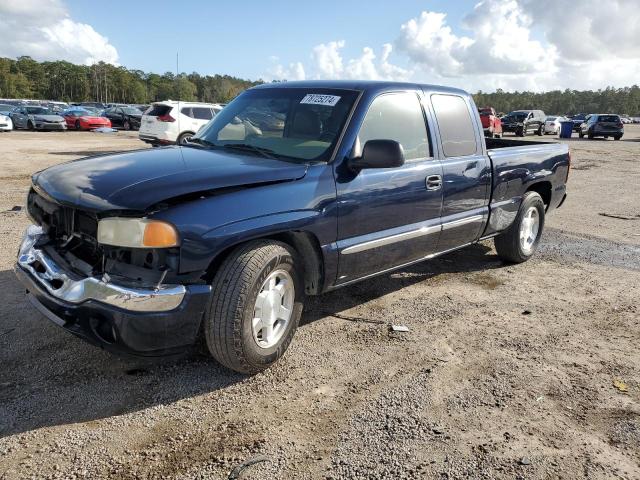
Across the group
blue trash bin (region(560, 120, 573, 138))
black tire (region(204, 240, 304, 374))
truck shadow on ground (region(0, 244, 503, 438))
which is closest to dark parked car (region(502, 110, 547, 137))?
blue trash bin (region(560, 120, 573, 138))

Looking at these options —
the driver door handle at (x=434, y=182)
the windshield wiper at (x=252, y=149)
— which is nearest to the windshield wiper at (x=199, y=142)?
the windshield wiper at (x=252, y=149)

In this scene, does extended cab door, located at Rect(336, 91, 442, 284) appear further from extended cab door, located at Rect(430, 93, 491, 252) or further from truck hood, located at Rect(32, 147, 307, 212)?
truck hood, located at Rect(32, 147, 307, 212)

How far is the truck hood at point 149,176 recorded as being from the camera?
111 inches

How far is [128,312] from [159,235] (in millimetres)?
418

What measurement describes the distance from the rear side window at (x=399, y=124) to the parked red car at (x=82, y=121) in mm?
29658

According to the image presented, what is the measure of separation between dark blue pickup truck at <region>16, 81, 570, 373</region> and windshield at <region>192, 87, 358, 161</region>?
12 mm

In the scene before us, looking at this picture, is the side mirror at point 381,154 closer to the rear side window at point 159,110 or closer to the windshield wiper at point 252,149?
the windshield wiper at point 252,149

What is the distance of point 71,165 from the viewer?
3.51 m

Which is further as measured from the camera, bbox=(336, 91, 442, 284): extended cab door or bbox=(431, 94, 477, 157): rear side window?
bbox=(431, 94, 477, 157): rear side window

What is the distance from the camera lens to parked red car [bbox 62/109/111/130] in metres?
30.0

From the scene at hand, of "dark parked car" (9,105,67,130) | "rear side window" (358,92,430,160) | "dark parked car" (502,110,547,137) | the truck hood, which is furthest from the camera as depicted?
"dark parked car" (502,110,547,137)

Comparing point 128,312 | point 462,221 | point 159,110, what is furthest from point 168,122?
point 128,312

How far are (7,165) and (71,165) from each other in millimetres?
11210

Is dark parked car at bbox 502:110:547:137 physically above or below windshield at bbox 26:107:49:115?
above
